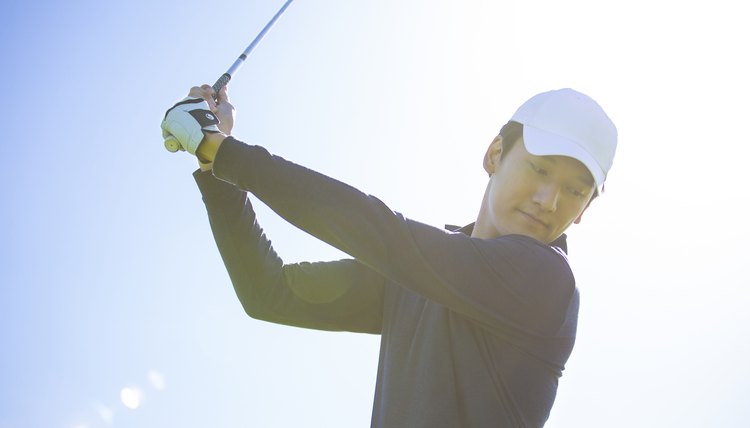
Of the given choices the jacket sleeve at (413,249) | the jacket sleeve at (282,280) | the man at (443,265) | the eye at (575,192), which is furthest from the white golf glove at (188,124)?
the eye at (575,192)

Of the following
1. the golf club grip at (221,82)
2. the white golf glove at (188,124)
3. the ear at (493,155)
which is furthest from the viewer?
the golf club grip at (221,82)

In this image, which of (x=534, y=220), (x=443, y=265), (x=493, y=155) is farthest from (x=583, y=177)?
(x=443, y=265)

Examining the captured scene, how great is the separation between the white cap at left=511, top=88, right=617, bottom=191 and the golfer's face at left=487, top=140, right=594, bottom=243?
0.07m

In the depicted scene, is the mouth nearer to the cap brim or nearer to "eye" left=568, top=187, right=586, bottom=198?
"eye" left=568, top=187, right=586, bottom=198

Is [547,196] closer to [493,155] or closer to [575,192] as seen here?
[575,192]

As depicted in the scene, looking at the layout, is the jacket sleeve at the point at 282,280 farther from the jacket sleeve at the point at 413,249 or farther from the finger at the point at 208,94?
the jacket sleeve at the point at 413,249

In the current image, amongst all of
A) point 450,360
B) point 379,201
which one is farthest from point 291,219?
point 450,360

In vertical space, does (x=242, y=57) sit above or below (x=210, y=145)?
above

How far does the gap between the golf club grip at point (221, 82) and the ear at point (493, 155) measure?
1680 millimetres

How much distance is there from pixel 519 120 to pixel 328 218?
1.59m

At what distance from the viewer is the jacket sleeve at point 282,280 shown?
3.67m

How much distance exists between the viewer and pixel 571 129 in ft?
11.6

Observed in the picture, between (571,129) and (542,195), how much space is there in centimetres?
40

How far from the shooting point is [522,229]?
11.6 ft
